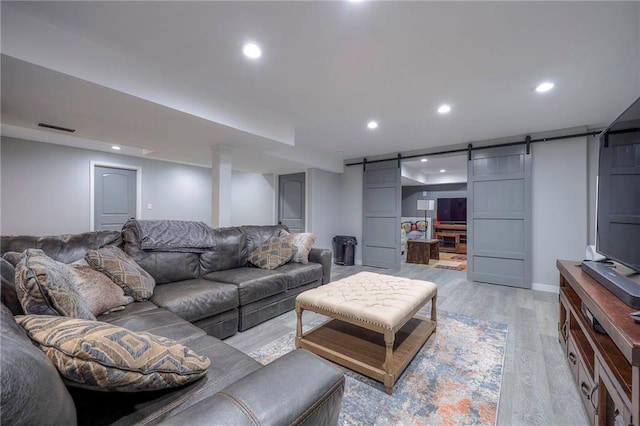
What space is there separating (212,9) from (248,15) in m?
0.22

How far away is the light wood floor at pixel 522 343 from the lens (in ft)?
4.95

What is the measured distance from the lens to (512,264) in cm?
404

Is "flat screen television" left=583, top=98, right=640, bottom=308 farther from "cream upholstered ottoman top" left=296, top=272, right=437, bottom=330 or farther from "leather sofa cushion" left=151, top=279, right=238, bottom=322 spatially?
"leather sofa cushion" left=151, top=279, right=238, bottom=322

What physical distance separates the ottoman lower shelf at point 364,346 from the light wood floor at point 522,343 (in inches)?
19.7

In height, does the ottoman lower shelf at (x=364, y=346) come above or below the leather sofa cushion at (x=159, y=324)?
below

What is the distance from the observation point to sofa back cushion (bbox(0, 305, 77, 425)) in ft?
1.38

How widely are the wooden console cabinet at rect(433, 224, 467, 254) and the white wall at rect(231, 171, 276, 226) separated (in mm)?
5475

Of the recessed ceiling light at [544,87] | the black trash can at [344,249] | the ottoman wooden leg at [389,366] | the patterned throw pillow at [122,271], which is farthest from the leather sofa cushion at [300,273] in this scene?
the recessed ceiling light at [544,87]

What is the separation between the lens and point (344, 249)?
5.73 metres

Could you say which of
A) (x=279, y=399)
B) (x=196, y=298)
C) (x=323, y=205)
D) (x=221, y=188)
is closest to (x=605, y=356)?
(x=279, y=399)

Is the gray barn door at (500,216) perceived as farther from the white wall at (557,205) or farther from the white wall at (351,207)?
the white wall at (351,207)

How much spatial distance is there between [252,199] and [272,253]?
413 centimetres

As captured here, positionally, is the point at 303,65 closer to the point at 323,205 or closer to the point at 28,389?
the point at 28,389

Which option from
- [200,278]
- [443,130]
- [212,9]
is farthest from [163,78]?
[443,130]
